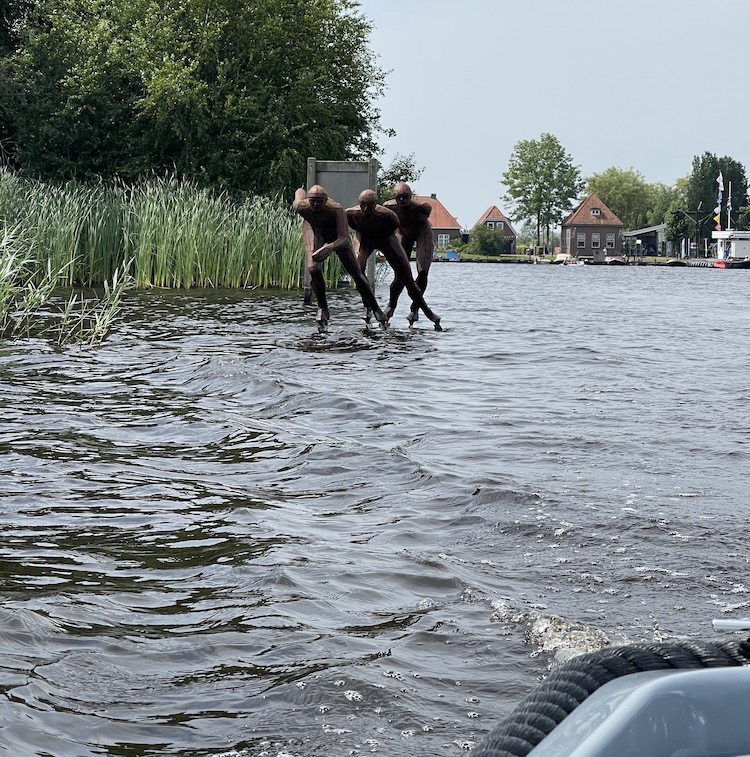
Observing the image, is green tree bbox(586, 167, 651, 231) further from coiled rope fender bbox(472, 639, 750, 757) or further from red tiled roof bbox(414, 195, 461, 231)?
coiled rope fender bbox(472, 639, 750, 757)

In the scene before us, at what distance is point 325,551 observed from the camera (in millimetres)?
Result: 4273

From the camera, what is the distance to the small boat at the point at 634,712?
99cm

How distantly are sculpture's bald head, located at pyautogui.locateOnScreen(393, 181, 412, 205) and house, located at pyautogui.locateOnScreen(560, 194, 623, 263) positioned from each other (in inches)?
4097

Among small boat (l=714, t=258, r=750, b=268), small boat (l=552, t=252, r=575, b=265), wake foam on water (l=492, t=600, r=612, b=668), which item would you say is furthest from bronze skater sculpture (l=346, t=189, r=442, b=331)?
small boat (l=552, t=252, r=575, b=265)

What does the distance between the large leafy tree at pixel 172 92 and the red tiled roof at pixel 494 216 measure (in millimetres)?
92100

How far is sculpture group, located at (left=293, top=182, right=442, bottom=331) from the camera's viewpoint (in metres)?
13.6

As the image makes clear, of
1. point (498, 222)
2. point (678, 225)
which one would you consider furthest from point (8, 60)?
point (498, 222)

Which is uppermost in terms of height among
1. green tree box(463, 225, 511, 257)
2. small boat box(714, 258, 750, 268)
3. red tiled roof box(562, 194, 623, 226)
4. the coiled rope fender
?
red tiled roof box(562, 194, 623, 226)

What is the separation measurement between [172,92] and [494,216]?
98.7 meters

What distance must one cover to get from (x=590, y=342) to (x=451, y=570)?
10.5m

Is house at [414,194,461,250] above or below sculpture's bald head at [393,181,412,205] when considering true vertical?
above

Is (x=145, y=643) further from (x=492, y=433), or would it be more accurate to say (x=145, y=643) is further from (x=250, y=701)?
(x=492, y=433)

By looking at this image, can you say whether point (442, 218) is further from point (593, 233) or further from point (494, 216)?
point (593, 233)

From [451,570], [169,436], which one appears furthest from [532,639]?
[169,436]
